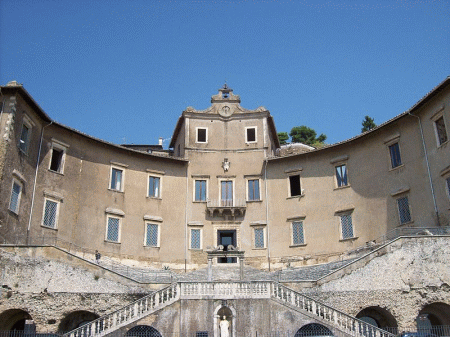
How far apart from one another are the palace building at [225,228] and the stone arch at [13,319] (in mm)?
78

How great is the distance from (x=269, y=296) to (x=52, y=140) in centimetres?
1845

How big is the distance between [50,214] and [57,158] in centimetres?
406

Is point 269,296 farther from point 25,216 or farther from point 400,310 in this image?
point 25,216

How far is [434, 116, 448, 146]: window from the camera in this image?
30.8 metres

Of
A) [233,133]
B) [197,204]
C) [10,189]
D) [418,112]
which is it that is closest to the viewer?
[10,189]

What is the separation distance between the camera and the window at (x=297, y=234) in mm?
37375

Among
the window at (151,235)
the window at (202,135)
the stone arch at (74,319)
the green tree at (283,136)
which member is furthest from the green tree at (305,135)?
the stone arch at (74,319)

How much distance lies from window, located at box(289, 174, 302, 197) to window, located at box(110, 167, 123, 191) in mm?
12769

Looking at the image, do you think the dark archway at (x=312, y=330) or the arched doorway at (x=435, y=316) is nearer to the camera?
the dark archway at (x=312, y=330)

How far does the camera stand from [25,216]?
3056cm

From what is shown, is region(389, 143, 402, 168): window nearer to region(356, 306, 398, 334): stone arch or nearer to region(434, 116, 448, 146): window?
region(434, 116, 448, 146): window

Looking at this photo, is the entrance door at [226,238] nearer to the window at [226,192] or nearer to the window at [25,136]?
the window at [226,192]

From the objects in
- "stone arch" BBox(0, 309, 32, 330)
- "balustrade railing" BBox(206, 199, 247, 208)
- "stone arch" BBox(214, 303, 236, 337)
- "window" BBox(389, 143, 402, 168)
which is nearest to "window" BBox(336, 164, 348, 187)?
"window" BBox(389, 143, 402, 168)

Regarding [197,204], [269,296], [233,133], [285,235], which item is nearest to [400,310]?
[269,296]
